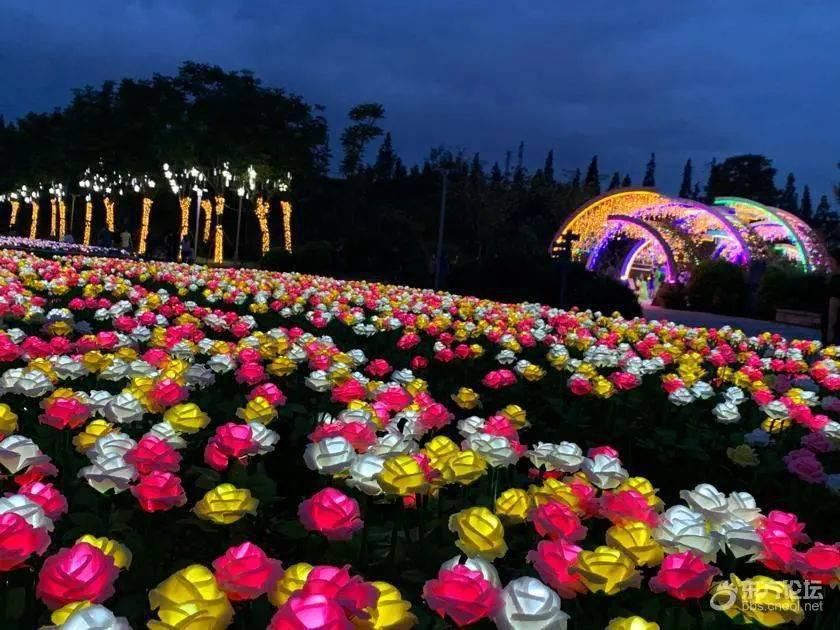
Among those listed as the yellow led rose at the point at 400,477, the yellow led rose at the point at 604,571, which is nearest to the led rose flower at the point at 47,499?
the yellow led rose at the point at 400,477

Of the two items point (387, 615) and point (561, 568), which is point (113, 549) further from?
point (561, 568)

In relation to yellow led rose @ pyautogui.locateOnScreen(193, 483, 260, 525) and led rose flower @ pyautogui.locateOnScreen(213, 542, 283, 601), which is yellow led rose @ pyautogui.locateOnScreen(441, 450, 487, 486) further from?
led rose flower @ pyautogui.locateOnScreen(213, 542, 283, 601)

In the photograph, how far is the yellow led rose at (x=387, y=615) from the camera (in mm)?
1338

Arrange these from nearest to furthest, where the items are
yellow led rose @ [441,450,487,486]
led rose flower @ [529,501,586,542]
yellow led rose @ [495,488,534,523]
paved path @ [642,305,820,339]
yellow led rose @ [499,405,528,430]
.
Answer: led rose flower @ [529,501,586,542] < yellow led rose @ [495,488,534,523] < yellow led rose @ [441,450,487,486] < yellow led rose @ [499,405,528,430] < paved path @ [642,305,820,339]

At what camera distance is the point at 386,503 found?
244cm

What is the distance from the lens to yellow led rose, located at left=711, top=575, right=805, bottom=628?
5.27ft

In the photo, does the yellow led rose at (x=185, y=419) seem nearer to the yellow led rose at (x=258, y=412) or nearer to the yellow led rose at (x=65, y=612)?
the yellow led rose at (x=258, y=412)

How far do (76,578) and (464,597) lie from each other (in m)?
0.67

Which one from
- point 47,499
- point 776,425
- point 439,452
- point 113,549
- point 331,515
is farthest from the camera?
point 776,425

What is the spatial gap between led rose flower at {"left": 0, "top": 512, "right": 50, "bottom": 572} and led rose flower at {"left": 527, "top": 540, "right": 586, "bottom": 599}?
1.04 m

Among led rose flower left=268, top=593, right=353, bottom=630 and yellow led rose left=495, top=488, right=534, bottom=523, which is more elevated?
led rose flower left=268, top=593, right=353, bottom=630

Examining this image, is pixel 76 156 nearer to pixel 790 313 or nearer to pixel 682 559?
pixel 790 313

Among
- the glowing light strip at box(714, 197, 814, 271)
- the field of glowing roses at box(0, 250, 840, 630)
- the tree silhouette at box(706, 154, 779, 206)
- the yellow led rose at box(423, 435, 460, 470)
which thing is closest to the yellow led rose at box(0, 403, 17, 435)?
the field of glowing roses at box(0, 250, 840, 630)

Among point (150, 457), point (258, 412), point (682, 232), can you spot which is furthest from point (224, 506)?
point (682, 232)
